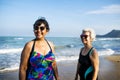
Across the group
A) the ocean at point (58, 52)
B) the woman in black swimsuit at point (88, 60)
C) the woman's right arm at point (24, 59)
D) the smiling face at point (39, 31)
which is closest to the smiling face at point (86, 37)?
the woman in black swimsuit at point (88, 60)

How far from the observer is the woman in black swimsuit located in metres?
3.99

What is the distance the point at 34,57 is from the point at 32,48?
0.13 m

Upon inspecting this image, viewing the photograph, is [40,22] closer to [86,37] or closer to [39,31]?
[39,31]

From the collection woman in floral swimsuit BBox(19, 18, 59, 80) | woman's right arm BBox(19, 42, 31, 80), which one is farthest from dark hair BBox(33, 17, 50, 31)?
woman's right arm BBox(19, 42, 31, 80)

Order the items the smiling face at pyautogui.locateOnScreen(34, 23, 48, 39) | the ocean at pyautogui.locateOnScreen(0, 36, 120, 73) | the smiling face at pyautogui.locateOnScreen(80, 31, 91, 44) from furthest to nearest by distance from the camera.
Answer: the ocean at pyautogui.locateOnScreen(0, 36, 120, 73)
the smiling face at pyautogui.locateOnScreen(80, 31, 91, 44)
the smiling face at pyautogui.locateOnScreen(34, 23, 48, 39)

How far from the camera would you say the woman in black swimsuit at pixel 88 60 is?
3988 mm

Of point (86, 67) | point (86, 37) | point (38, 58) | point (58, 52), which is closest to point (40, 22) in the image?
point (38, 58)

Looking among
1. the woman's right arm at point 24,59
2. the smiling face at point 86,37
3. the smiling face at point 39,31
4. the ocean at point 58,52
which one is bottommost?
the ocean at point 58,52

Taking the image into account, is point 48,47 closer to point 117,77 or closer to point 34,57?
point 34,57

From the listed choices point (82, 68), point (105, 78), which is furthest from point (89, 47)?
point (105, 78)

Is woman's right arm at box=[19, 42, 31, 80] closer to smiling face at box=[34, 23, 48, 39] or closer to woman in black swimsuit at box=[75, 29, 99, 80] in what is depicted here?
smiling face at box=[34, 23, 48, 39]

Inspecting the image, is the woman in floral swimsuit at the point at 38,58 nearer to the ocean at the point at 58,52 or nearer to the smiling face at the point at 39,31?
the smiling face at the point at 39,31

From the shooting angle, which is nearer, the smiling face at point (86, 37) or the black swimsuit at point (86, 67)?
the black swimsuit at point (86, 67)

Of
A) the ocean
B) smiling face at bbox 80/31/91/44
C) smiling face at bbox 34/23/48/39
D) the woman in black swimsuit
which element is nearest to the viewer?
smiling face at bbox 34/23/48/39
